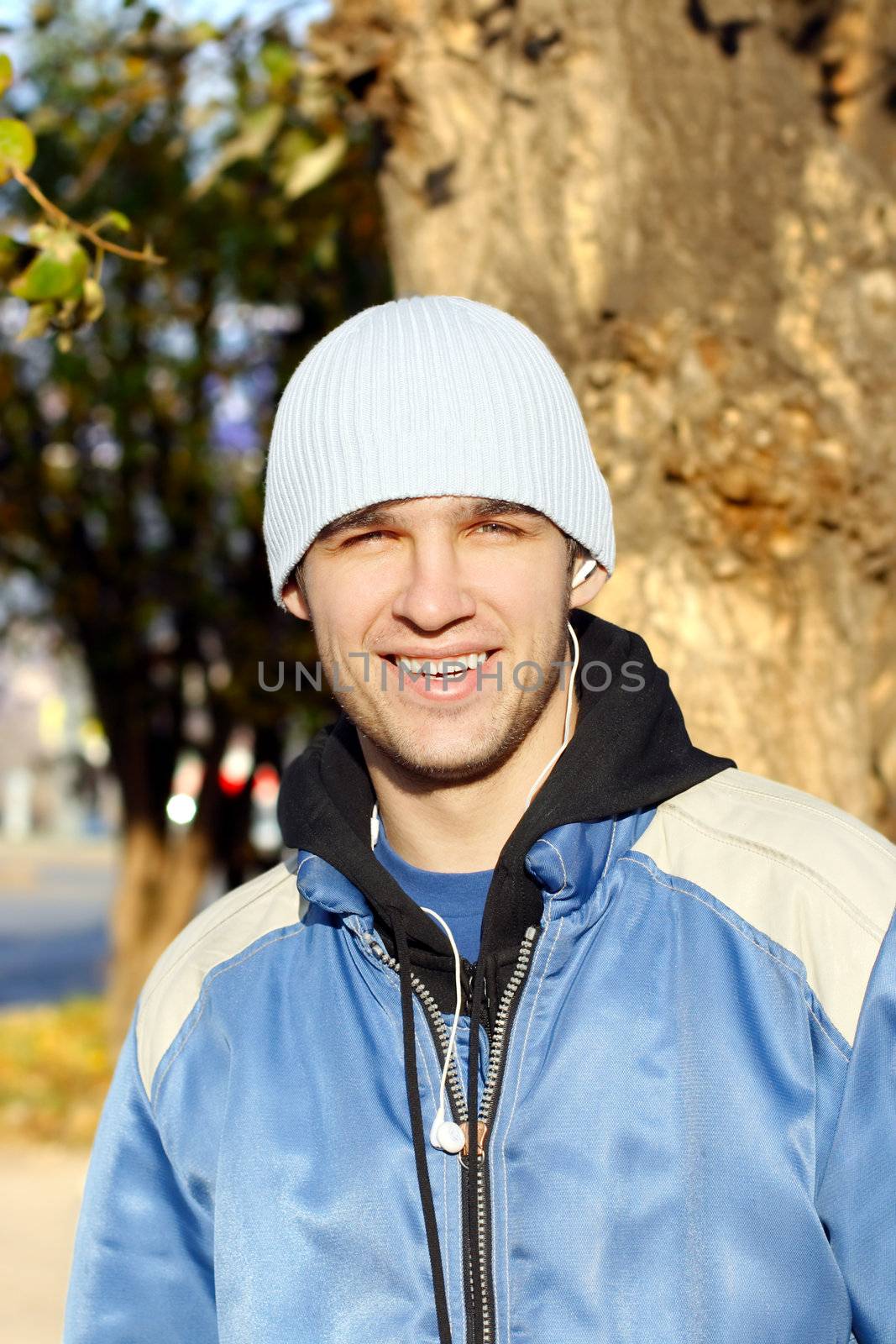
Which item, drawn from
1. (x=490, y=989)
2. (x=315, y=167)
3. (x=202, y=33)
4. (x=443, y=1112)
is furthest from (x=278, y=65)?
(x=443, y=1112)

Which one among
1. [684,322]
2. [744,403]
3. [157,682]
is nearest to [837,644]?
[744,403]

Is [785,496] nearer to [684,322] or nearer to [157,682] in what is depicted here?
[684,322]

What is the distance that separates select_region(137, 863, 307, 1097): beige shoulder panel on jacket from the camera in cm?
223

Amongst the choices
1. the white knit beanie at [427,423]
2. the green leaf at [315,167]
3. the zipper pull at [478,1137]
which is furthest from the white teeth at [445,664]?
the green leaf at [315,167]

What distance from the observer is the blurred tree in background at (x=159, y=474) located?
8.32 metres

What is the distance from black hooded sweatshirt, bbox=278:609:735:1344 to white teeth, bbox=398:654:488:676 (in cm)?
17

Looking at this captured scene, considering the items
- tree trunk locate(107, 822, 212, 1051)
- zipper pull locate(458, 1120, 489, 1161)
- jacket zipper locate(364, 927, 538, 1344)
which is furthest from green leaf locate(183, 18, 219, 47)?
tree trunk locate(107, 822, 212, 1051)

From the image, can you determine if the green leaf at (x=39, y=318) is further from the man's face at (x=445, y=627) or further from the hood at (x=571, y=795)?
the hood at (x=571, y=795)

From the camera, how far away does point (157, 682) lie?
9.82 m

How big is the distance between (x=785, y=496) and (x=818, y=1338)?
5.29 feet

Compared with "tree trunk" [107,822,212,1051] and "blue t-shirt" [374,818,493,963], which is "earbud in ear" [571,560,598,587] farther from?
"tree trunk" [107,822,212,1051]

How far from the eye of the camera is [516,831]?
206 centimetres

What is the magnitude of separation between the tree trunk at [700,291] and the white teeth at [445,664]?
2.84ft

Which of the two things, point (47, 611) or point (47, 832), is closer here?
point (47, 611)
